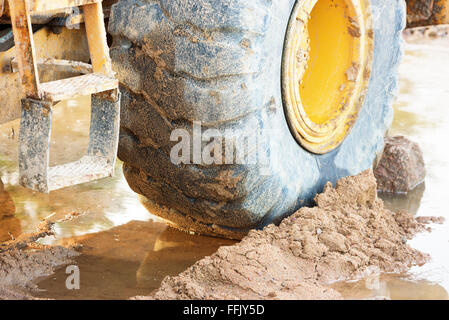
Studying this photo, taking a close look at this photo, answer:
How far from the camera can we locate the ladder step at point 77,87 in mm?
2488

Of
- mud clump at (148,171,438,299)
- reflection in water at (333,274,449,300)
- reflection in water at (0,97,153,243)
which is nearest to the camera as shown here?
mud clump at (148,171,438,299)

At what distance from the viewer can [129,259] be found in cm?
322

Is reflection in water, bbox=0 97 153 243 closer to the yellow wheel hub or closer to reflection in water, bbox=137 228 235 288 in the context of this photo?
reflection in water, bbox=137 228 235 288

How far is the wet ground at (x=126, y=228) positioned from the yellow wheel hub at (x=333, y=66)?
650mm

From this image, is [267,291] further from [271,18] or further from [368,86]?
[368,86]

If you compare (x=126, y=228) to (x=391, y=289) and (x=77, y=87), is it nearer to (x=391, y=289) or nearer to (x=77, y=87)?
(x=77, y=87)

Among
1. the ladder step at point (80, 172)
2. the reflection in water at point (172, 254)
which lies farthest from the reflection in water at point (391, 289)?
the ladder step at point (80, 172)

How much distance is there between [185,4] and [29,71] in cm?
67

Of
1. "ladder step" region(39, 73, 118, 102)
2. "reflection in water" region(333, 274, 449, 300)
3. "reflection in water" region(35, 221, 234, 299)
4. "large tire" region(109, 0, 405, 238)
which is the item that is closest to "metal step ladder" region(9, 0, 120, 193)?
"ladder step" region(39, 73, 118, 102)

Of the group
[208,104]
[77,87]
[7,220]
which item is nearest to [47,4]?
[77,87]

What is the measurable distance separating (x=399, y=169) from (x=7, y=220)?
2.16 meters

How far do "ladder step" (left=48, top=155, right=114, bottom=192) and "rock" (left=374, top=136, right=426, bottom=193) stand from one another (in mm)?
1999

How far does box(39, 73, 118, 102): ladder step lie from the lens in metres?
2.49

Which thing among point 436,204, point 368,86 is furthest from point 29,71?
point 436,204
